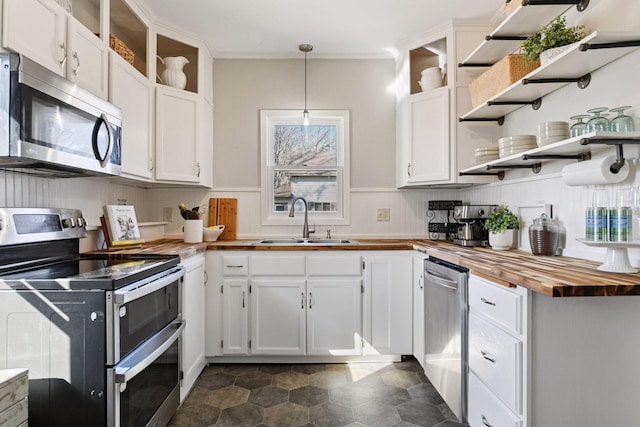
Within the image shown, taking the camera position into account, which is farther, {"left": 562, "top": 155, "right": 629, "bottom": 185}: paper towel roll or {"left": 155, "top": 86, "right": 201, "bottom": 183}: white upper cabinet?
{"left": 155, "top": 86, "right": 201, "bottom": 183}: white upper cabinet

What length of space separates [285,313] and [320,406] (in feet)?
2.19

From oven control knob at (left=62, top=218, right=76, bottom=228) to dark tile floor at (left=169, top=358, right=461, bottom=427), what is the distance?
1.18 m

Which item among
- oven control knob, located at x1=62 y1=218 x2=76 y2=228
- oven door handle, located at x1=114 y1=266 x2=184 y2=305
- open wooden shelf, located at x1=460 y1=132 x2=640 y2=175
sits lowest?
oven door handle, located at x1=114 y1=266 x2=184 y2=305

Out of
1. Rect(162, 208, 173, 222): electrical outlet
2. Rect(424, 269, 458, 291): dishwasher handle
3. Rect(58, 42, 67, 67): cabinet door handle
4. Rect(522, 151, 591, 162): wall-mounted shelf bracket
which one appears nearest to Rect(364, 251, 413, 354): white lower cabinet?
Rect(424, 269, 458, 291): dishwasher handle

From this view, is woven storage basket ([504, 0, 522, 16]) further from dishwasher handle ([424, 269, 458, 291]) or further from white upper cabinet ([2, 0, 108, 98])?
white upper cabinet ([2, 0, 108, 98])

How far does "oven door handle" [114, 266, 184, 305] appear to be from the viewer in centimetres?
129

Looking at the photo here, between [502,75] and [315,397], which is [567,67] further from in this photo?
[315,397]

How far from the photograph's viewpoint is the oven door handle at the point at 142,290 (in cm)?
129

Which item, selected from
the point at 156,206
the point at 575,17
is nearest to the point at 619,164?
the point at 575,17

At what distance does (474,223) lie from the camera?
8.02 ft

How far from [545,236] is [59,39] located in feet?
8.33

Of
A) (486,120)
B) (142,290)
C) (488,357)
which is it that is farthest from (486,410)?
(486,120)

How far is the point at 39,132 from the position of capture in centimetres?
134

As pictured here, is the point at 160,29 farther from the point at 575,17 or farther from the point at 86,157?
the point at 575,17
